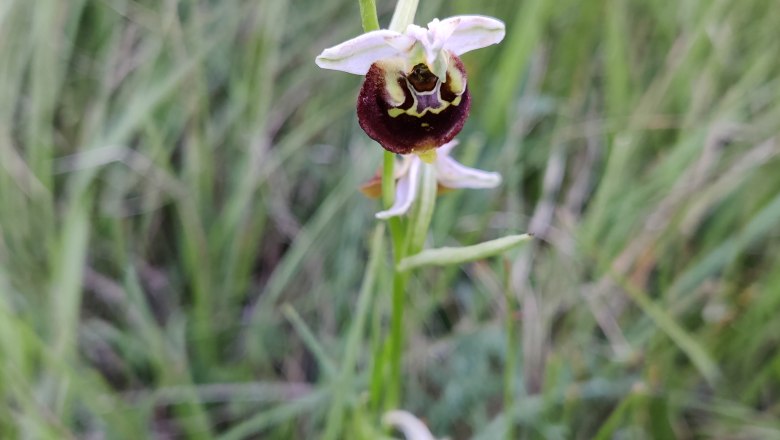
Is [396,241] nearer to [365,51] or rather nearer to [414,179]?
[414,179]

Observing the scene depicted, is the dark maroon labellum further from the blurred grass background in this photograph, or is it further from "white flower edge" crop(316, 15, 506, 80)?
the blurred grass background

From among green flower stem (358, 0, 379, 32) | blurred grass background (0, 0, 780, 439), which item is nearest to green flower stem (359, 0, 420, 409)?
green flower stem (358, 0, 379, 32)

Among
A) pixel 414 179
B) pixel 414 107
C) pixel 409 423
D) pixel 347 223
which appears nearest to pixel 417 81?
pixel 414 107

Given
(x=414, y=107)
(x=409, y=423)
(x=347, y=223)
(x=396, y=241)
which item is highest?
(x=414, y=107)

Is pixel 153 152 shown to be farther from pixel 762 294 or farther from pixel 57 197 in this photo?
pixel 762 294

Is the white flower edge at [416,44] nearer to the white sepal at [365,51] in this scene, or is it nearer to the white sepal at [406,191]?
the white sepal at [365,51]

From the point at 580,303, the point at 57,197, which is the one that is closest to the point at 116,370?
the point at 57,197
